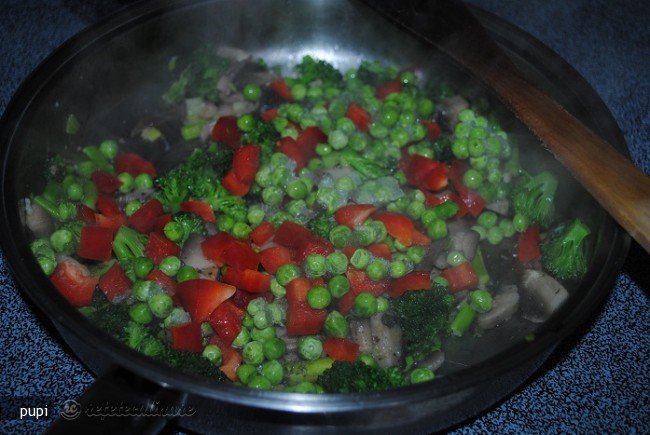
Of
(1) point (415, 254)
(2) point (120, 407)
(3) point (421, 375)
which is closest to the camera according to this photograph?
(2) point (120, 407)

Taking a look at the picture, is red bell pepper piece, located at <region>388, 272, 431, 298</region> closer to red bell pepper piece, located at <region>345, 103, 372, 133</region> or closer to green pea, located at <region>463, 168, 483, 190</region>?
green pea, located at <region>463, 168, 483, 190</region>

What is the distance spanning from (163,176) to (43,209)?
600 millimetres

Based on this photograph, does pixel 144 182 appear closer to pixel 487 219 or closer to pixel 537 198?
pixel 487 219

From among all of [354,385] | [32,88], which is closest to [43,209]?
[32,88]

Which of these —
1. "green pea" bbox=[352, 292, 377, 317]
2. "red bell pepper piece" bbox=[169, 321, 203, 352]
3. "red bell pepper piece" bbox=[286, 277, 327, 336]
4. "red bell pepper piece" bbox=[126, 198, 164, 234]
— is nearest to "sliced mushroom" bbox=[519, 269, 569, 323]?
"green pea" bbox=[352, 292, 377, 317]

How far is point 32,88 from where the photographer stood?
9.38ft

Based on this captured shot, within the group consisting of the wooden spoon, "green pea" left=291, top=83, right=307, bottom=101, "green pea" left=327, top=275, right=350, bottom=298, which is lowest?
"green pea" left=327, top=275, right=350, bottom=298

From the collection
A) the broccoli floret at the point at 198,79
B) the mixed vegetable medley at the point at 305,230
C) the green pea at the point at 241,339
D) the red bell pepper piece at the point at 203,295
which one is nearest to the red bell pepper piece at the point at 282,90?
the mixed vegetable medley at the point at 305,230

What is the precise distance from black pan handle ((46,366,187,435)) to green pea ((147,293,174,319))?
703mm

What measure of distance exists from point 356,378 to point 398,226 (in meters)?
0.91

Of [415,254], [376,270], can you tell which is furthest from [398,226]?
[376,270]

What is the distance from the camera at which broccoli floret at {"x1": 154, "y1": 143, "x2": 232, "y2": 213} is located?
3.20m

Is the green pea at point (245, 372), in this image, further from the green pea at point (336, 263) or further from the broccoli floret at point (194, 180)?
the broccoli floret at point (194, 180)

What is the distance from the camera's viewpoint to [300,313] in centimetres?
279
